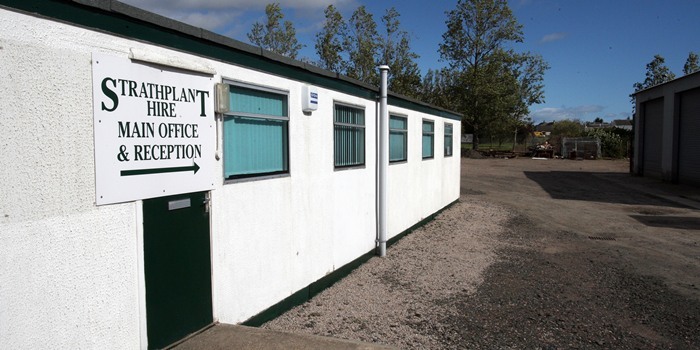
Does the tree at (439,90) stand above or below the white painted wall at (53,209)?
above

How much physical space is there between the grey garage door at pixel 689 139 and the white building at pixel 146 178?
62.7 feet

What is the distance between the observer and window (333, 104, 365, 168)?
662 cm

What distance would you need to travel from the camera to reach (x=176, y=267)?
3643mm

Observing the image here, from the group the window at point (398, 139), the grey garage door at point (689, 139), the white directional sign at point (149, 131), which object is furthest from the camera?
the grey garage door at point (689, 139)

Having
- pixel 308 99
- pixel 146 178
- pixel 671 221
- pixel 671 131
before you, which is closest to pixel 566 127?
pixel 671 131

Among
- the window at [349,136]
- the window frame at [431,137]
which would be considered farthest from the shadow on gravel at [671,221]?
the window at [349,136]

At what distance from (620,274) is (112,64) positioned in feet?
23.1

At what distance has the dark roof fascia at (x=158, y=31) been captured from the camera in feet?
9.09

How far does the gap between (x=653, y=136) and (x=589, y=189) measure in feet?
23.4

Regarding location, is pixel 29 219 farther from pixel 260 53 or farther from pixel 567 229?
pixel 567 229

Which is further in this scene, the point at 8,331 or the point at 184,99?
the point at 184,99

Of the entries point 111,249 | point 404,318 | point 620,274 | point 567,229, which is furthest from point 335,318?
point 567,229

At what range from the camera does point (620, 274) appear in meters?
7.00

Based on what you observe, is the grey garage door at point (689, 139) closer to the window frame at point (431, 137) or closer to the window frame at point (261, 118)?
the window frame at point (431, 137)
